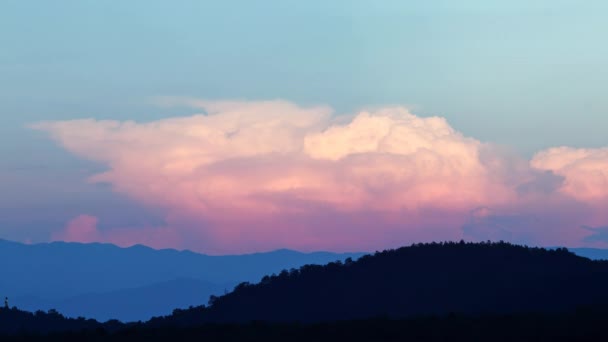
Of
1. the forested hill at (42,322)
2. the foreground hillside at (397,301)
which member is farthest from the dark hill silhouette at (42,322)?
the foreground hillside at (397,301)

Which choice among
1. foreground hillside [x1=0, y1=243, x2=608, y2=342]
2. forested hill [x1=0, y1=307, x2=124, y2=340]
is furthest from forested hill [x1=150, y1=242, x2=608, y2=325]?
forested hill [x1=0, y1=307, x2=124, y2=340]

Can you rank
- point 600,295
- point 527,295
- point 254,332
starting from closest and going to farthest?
point 254,332, point 600,295, point 527,295

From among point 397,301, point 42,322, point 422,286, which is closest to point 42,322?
point 42,322

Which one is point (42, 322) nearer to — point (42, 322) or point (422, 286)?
point (42, 322)

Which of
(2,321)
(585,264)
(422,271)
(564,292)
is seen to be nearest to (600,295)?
(564,292)

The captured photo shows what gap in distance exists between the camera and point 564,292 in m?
91.0

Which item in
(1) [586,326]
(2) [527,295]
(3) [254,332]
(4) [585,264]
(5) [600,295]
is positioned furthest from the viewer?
(4) [585,264]

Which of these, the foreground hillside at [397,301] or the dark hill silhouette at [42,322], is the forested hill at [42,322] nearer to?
the dark hill silhouette at [42,322]

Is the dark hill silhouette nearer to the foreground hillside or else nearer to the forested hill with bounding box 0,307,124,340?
the forested hill with bounding box 0,307,124,340

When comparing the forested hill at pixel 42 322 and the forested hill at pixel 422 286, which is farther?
the forested hill at pixel 422 286

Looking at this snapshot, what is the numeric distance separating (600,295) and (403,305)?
19.1 metres

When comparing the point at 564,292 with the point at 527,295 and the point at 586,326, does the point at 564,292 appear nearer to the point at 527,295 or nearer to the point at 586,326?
the point at 527,295

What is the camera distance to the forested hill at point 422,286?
303 ft

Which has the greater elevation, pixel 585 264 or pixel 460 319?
pixel 585 264
